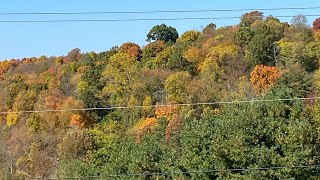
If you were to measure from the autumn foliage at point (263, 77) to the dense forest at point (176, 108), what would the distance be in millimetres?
63

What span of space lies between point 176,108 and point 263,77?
4.41 m

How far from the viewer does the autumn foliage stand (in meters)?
27.4

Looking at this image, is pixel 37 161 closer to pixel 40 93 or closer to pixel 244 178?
pixel 40 93

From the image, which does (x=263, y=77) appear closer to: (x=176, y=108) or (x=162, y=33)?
(x=176, y=108)

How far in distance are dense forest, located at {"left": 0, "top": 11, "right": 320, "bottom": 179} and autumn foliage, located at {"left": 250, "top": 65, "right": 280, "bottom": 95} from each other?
0.21 feet

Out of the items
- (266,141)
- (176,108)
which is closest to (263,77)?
(176,108)

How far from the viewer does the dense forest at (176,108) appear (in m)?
11.9

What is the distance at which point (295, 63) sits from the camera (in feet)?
96.4

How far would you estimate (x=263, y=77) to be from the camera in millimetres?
28109

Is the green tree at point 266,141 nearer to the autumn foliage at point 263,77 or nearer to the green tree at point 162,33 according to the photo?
the autumn foliage at point 263,77

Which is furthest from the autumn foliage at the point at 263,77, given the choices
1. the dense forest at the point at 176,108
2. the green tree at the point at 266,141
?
the green tree at the point at 266,141

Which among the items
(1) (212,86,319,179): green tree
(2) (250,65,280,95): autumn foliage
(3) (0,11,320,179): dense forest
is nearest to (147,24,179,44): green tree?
(3) (0,11,320,179): dense forest

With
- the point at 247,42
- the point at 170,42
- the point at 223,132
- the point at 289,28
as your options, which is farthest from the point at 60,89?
the point at 223,132

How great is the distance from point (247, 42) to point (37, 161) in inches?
586
